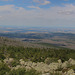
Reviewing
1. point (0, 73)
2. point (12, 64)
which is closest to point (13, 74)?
point (0, 73)

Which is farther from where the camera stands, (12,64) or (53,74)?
(12,64)

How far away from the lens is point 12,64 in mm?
43219

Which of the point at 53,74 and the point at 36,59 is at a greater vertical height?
the point at 53,74

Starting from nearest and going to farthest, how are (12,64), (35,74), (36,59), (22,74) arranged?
(35,74) < (22,74) < (12,64) < (36,59)

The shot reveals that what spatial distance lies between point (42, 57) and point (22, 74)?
105ft

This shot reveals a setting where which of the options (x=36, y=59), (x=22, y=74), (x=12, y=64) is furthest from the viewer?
(x=36, y=59)

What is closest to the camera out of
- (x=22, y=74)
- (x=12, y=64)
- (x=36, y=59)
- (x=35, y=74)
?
(x=35, y=74)

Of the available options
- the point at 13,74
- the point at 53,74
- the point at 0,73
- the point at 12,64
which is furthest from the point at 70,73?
the point at 12,64

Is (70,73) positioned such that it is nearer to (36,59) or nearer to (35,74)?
(35,74)

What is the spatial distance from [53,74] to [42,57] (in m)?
33.3

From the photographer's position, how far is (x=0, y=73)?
100ft

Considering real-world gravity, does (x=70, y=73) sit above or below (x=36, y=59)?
above

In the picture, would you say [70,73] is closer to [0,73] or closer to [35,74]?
[35,74]

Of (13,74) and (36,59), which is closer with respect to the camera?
(13,74)
